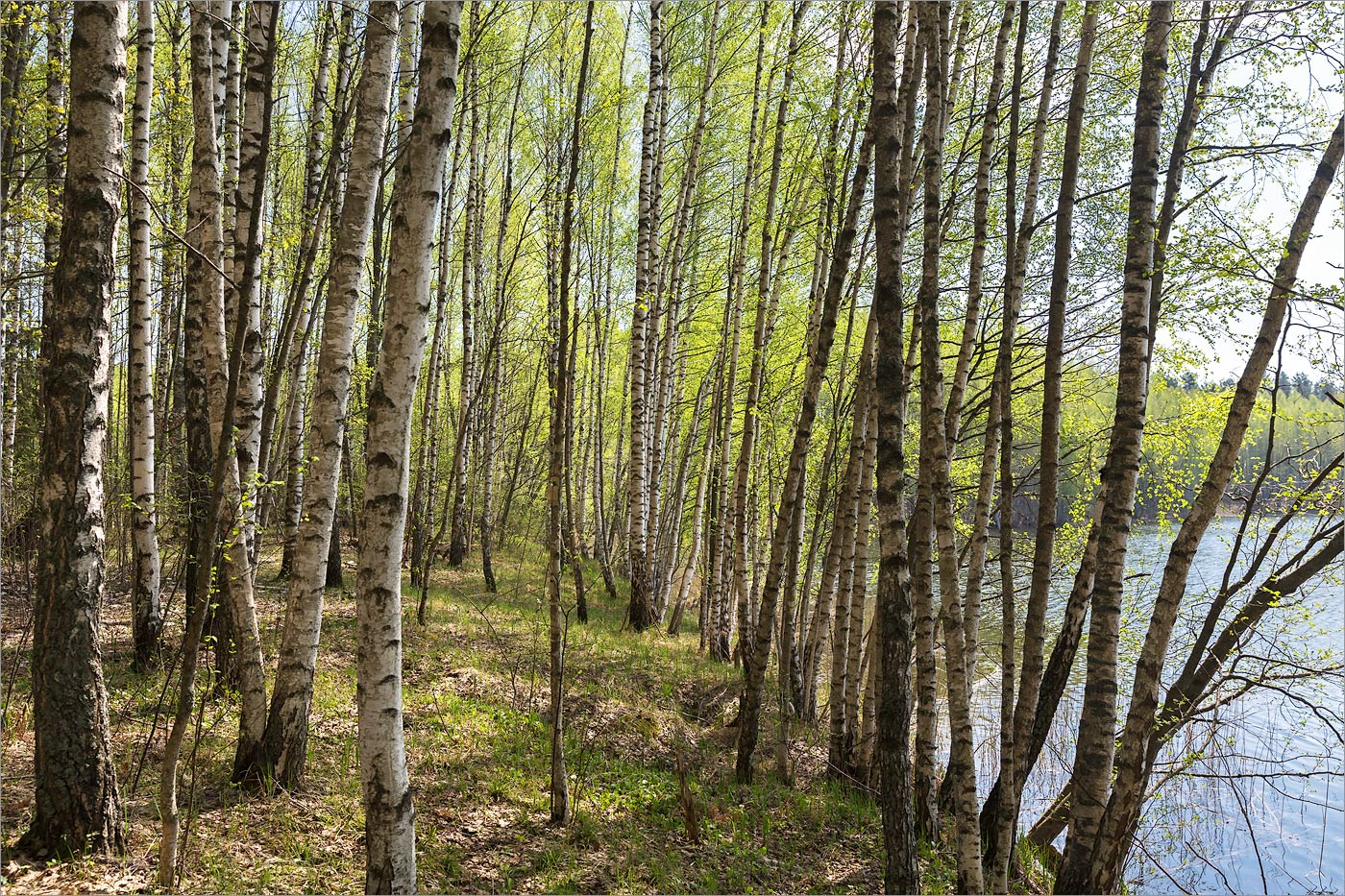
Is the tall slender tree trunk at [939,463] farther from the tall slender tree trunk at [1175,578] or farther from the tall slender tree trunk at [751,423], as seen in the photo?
the tall slender tree trunk at [751,423]

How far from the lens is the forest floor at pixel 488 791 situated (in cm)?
365

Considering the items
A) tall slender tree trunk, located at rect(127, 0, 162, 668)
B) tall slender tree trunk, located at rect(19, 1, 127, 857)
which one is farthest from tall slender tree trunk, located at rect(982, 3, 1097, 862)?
tall slender tree trunk, located at rect(127, 0, 162, 668)

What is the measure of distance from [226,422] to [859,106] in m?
5.09

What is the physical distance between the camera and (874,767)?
6.53 meters

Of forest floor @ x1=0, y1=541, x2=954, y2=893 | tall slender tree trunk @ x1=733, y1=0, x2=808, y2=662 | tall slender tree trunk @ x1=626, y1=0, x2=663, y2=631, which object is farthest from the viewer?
tall slender tree trunk @ x1=626, y1=0, x2=663, y2=631

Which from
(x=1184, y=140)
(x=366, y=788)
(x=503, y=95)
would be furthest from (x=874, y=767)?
(x=503, y=95)

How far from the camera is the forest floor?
12.0 feet

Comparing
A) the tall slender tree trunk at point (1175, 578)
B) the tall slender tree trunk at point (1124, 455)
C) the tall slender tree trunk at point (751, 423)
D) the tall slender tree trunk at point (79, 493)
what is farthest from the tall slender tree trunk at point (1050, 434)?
the tall slender tree trunk at point (79, 493)

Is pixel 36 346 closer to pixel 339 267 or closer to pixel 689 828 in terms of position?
pixel 339 267

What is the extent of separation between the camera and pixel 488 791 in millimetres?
4863

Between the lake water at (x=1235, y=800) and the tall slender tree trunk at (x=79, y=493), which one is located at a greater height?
the tall slender tree trunk at (x=79, y=493)

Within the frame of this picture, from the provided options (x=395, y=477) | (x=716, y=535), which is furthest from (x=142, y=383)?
(x=716, y=535)

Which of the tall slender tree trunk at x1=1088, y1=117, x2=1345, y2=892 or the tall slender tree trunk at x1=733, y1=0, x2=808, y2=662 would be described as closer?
the tall slender tree trunk at x1=1088, y1=117, x2=1345, y2=892

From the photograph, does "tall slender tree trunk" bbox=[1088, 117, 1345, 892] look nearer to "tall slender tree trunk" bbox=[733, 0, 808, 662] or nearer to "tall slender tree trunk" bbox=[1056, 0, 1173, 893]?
"tall slender tree trunk" bbox=[1056, 0, 1173, 893]
